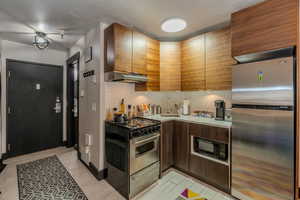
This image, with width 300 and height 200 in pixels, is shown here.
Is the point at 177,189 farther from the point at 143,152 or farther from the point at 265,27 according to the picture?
the point at 265,27

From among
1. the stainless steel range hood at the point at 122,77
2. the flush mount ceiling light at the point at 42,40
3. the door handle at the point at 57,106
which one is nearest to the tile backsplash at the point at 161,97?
the stainless steel range hood at the point at 122,77

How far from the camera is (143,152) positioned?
201 cm

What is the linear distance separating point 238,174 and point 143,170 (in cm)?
125

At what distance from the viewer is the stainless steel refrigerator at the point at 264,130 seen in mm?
1448

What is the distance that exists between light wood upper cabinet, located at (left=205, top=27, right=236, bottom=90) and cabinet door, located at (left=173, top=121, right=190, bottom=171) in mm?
829

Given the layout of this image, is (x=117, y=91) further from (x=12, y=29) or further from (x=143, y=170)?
(x=12, y=29)

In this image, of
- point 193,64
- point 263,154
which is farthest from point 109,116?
point 263,154

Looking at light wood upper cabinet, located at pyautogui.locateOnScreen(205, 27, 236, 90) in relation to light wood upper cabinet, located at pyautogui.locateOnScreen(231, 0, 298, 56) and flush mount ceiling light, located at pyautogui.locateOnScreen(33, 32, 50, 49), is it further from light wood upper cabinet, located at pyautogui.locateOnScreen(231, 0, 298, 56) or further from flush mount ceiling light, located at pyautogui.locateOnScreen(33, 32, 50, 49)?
flush mount ceiling light, located at pyautogui.locateOnScreen(33, 32, 50, 49)

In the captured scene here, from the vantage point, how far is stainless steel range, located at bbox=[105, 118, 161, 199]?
1.83 metres

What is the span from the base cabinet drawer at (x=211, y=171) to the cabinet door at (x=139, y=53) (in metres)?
1.71

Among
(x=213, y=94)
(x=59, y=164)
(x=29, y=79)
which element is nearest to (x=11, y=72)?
(x=29, y=79)

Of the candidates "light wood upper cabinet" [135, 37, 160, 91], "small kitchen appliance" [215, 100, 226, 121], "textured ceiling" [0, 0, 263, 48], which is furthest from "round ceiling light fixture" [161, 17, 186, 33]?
"small kitchen appliance" [215, 100, 226, 121]

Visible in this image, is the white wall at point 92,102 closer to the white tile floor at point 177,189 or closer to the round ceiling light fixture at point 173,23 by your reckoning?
the white tile floor at point 177,189

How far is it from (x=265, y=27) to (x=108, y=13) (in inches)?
80.3
